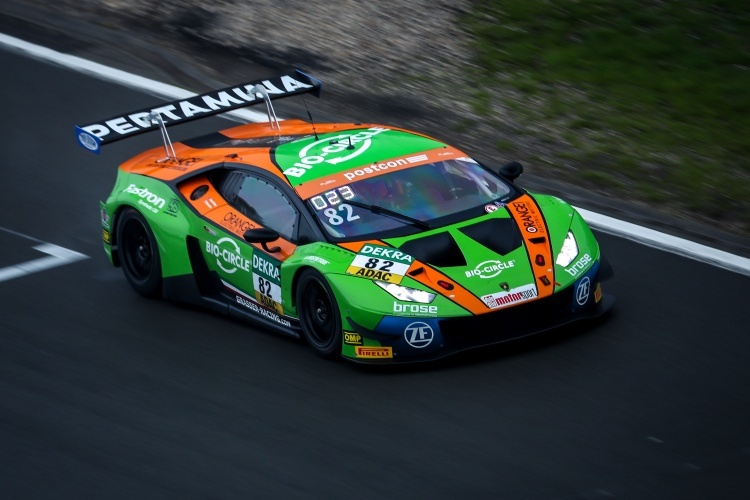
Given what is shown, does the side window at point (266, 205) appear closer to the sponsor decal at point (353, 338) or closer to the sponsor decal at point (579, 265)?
the sponsor decal at point (353, 338)

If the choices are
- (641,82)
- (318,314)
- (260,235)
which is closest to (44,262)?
(260,235)

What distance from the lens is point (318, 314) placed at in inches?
328

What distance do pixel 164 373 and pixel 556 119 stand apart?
5747mm

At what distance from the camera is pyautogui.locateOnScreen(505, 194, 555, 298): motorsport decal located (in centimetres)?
805

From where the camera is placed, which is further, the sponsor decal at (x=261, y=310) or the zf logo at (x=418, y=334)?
the sponsor decal at (x=261, y=310)

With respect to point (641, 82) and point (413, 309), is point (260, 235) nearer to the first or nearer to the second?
point (413, 309)

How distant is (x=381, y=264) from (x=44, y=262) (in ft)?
12.2

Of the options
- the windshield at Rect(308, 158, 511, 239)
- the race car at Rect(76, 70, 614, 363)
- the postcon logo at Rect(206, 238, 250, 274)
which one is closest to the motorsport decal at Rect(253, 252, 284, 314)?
the race car at Rect(76, 70, 614, 363)

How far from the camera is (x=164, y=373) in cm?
852

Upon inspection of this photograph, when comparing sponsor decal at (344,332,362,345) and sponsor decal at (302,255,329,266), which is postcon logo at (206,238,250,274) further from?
sponsor decal at (344,332,362,345)

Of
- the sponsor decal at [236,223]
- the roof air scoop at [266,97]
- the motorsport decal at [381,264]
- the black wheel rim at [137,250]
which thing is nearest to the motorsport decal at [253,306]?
the sponsor decal at [236,223]

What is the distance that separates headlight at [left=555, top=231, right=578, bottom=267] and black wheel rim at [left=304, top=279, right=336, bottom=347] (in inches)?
58.9

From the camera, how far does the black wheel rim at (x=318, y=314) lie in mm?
8234

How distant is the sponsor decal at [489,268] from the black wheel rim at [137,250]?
9.70ft
